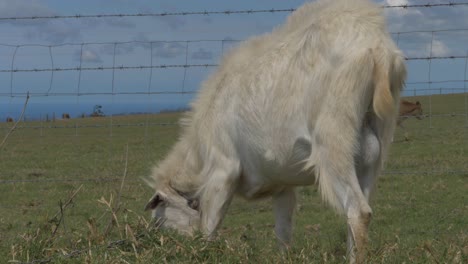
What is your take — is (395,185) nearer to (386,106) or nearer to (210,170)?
(210,170)

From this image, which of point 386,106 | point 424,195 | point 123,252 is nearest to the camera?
point 123,252

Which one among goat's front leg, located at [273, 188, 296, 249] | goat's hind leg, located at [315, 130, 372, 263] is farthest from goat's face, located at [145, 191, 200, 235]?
goat's hind leg, located at [315, 130, 372, 263]

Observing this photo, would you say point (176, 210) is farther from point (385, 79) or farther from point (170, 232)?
point (385, 79)

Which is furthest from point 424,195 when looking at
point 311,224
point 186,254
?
point 186,254

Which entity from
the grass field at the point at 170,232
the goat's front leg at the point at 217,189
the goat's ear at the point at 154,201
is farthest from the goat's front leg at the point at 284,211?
the goat's ear at the point at 154,201

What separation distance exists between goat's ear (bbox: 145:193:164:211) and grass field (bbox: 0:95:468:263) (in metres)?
0.22

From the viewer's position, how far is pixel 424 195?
10617 millimetres

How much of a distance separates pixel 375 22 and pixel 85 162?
41.3 feet

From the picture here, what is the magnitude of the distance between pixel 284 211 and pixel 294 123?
1.38 meters

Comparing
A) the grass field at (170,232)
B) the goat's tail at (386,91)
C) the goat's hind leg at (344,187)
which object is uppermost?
the goat's tail at (386,91)

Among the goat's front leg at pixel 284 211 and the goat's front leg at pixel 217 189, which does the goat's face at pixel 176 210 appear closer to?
the goat's front leg at pixel 217 189

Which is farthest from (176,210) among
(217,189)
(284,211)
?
(284,211)

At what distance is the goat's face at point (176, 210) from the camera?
681 centimetres

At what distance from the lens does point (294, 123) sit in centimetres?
563
